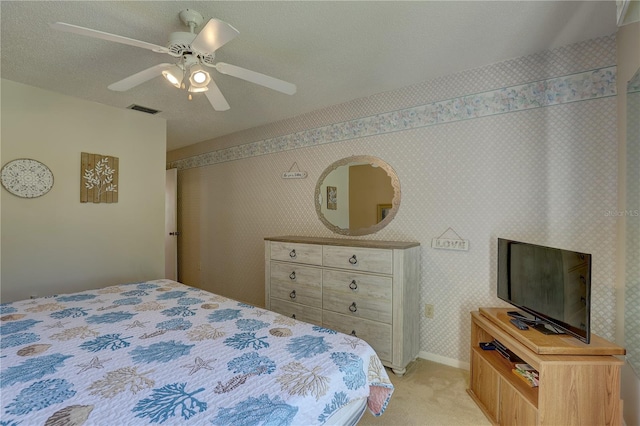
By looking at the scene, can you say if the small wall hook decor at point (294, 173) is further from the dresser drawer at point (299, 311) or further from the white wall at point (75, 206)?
the white wall at point (75, 206)

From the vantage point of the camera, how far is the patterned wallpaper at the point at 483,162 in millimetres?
1848

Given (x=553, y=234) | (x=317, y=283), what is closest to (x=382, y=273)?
(x=317, y=283)

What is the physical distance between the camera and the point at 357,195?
2.87 metres

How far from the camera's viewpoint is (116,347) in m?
1.23

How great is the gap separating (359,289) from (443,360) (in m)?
0.92

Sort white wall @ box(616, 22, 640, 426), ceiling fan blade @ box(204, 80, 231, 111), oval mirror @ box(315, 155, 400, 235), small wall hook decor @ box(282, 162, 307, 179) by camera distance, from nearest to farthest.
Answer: white wall @ box(616, 22, 640, 426) → ceiling fan blade @ box(204, 80, 231, 111) → oval mirror @ box(315, 155, 400, 235) → small wall hook decor @ box(282, 162, 307, 179)

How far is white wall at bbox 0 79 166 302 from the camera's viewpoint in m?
2.48

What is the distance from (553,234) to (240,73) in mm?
2293

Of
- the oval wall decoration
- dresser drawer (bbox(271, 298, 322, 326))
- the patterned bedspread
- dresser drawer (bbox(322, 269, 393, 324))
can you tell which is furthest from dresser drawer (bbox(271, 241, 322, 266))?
the oval wall decoration

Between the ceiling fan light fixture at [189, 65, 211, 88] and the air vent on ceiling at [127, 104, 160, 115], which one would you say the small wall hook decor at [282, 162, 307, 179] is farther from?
the ceiling fan light fixture at [189, 65, 211, 88]

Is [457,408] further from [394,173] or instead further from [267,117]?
[267,117]

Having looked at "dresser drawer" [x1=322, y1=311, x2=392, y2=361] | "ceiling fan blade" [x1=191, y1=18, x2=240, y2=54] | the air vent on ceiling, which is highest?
the air vent on ceiling

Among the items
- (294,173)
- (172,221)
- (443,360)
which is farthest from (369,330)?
(172,221)

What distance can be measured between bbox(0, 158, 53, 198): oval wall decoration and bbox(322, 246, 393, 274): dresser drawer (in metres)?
2.60
